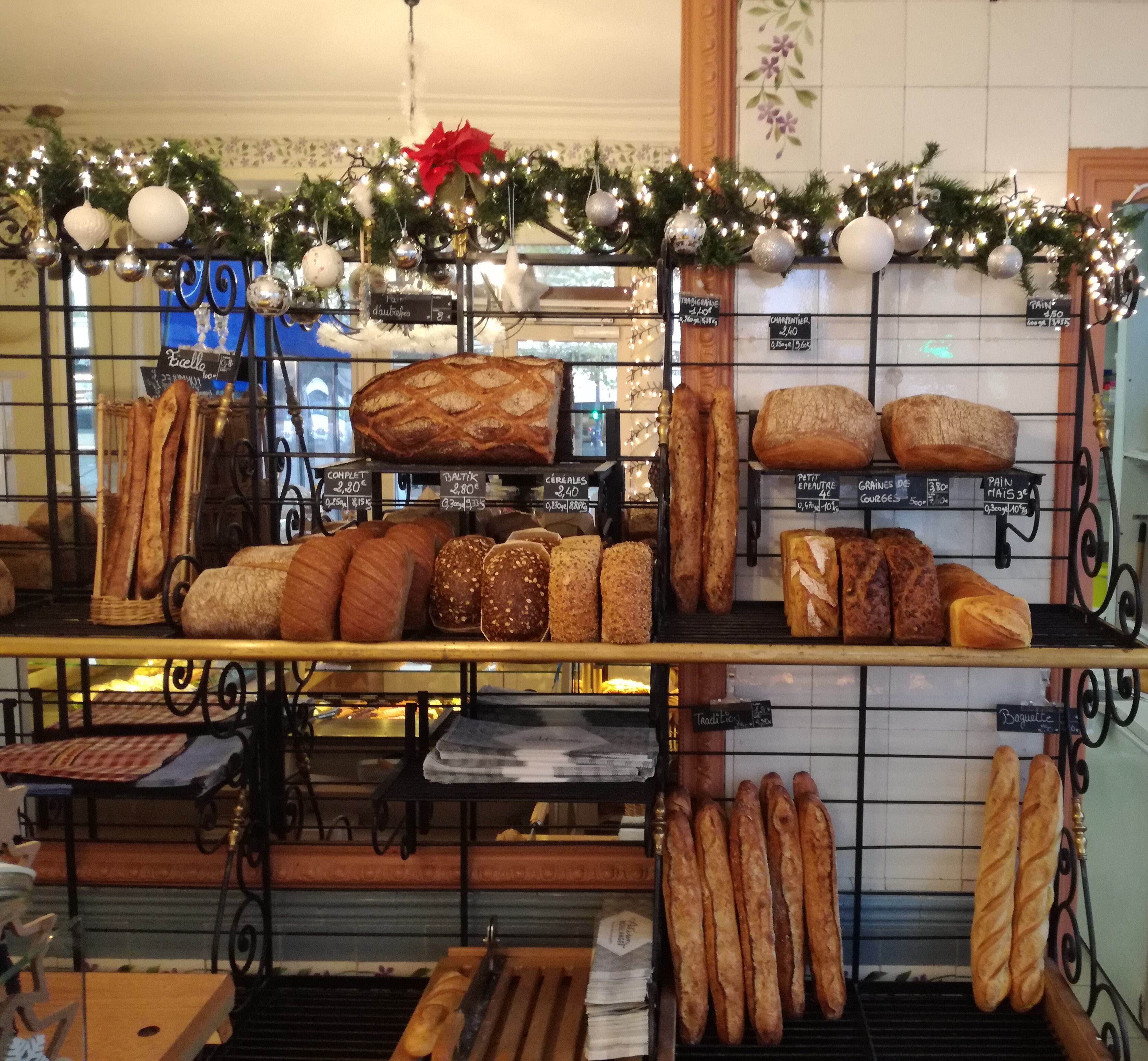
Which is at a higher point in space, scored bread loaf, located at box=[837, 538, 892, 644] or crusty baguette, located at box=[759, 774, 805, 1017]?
scored bread loaf, located at box=[837, 538, 892, 644]

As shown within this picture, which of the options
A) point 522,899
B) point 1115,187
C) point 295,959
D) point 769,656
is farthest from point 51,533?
point 1115,187

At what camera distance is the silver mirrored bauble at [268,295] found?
80.4 inches

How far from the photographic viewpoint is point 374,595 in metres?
1.86

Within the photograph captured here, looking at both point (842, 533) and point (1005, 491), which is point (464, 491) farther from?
point (1005, 491)

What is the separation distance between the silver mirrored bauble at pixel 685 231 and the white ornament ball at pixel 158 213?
1002 millimetres

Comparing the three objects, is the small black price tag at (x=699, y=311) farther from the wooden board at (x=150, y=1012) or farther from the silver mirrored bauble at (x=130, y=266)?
the wooden board at (x=150, y=1012)

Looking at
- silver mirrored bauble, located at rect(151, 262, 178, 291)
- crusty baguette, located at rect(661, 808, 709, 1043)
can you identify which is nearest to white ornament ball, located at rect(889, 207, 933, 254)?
crusty baguette, located at rect(661, 808, 709, 1043)

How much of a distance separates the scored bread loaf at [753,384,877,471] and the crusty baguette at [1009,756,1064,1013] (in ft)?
2.73

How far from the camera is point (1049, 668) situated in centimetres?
233

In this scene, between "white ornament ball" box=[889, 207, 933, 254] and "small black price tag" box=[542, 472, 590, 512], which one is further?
"white ornament ball" box=[889, 207, 933, 254]

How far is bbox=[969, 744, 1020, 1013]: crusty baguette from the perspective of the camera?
2.18m

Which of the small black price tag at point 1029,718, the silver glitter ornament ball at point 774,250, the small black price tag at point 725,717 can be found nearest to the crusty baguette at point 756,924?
the small black price tag at point 725,717

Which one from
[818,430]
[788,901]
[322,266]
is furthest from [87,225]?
[788,901]

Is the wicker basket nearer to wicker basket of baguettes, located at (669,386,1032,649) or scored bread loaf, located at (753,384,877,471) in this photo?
wicker basket of baguettes, located at (669,386,1032,649)
